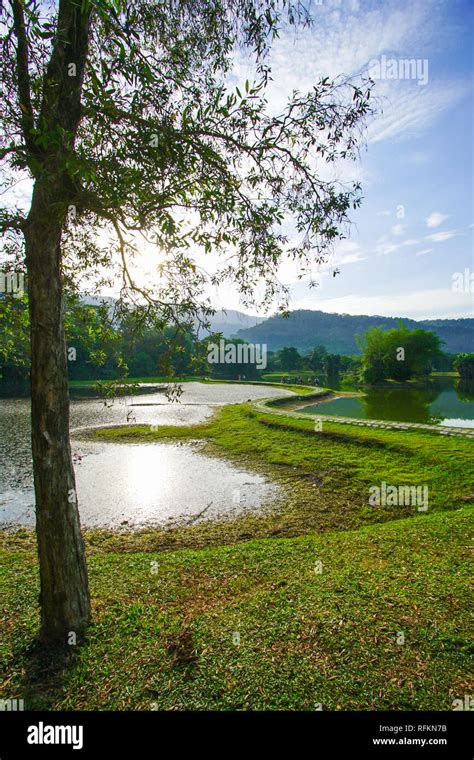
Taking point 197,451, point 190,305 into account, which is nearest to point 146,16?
point 190,305

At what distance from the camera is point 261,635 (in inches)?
179

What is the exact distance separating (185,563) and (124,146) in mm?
6622

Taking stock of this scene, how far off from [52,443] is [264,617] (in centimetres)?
354

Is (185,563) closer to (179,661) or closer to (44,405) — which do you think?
(179,661)

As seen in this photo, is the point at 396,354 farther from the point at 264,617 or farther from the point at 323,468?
the point at 264,617

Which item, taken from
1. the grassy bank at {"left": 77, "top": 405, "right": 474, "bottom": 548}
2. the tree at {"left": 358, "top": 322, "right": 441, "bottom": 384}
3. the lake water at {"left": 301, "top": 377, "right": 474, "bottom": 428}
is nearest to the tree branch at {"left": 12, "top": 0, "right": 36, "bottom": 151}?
the grassy bank at {"left": 77, "top": 405, "right": 474, "bottom": 548}

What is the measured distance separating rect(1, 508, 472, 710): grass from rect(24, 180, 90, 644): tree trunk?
0.45m

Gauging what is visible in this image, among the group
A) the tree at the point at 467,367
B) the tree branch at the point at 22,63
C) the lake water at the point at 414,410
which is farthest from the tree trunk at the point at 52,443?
the tree at the point at 467,367

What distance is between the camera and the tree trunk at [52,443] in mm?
4316

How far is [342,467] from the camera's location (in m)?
13.6

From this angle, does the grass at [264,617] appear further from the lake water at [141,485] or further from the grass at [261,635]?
the lake water at [141,485]

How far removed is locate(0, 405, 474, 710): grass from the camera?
378cm

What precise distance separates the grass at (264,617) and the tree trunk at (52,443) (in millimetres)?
433
